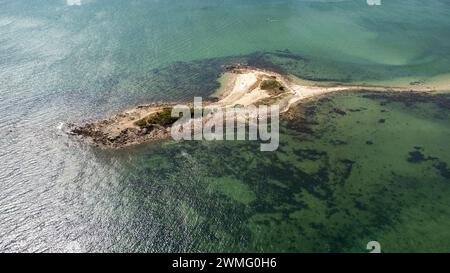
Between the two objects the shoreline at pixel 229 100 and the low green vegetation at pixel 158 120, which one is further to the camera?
the low green vegetation at pixel 158 120

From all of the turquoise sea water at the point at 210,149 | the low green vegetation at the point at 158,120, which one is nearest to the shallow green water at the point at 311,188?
the turquoise sea water at the point at 210,149

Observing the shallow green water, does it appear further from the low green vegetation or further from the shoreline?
the low green vegetation

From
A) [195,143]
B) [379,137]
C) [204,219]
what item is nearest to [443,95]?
[379,137]

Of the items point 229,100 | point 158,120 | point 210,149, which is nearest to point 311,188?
point 210,149

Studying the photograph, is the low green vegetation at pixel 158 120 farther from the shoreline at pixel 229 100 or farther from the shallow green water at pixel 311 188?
the shallow green water at pixel 311 188

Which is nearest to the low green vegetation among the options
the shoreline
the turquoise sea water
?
the shoreline

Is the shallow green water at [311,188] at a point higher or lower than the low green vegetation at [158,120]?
lower
